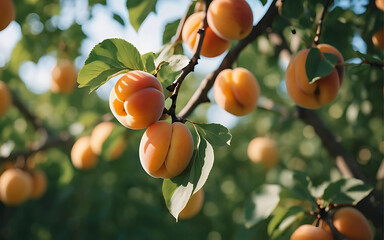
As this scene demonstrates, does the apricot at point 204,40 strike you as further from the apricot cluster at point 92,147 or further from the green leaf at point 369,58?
the apricot cluster at point 92,147

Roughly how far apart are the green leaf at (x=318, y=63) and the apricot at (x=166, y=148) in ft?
1.23

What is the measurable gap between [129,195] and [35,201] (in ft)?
2.98

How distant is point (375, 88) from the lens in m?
1.53

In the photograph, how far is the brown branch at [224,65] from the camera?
1.08 meters

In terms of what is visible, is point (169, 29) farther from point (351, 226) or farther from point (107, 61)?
point (351, 226)

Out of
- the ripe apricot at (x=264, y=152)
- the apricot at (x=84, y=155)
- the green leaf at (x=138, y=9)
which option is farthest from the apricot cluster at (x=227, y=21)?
the ripe apricot at (x=264, y=152)

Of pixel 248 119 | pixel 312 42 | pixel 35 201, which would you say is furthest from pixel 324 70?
pixel 35 201

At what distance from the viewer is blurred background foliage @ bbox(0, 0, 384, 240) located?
6.08ft

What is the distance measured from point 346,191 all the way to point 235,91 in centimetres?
53

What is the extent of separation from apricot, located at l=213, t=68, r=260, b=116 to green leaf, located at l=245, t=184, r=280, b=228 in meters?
0.42

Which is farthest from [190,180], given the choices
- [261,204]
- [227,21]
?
[261,204]

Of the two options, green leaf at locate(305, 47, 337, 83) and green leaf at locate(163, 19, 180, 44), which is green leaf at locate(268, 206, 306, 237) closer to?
green leaf at locate(305, 47, 337, 83)

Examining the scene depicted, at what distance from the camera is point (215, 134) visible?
86cm

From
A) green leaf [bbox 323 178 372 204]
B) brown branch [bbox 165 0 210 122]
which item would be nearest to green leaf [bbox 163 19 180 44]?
brown branch [bbox 165 0 210 122]
